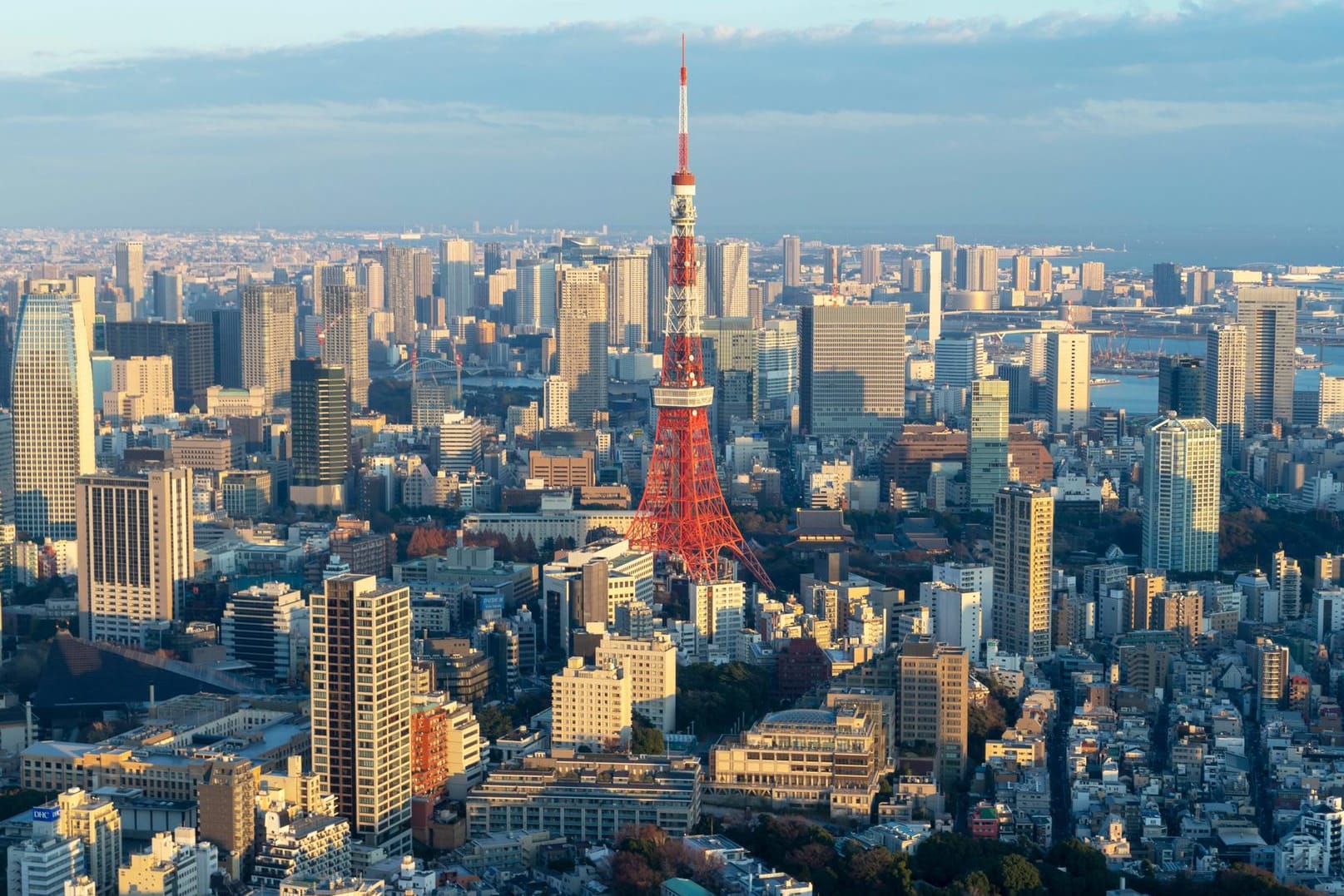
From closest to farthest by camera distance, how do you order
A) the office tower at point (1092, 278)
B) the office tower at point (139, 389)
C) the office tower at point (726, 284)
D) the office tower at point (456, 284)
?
1. the office tower at point (139, 389)
2. the office tower at point (726, 284)
3. the office tower at point (456, 284)
4. the office tower at point (1092, 278)

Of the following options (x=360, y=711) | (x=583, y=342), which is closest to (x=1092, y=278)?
(x=583, y=342)

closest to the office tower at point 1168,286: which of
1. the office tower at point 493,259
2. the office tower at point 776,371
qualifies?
the office tower at point 493,259

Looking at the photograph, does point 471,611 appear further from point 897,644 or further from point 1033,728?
point 1033,728

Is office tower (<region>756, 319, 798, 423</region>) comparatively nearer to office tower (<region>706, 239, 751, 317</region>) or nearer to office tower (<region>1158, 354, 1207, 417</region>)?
office tower (<region>706, 239, 751, 317</region>)

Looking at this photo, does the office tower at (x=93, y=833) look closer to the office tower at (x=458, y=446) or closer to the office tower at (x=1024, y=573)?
the office tower at (x=1024, y=573)

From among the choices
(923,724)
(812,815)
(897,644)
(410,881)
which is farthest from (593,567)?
(410,881)

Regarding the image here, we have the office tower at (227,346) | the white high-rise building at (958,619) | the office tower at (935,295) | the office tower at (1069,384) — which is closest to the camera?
the white high-rise building at (958,619)

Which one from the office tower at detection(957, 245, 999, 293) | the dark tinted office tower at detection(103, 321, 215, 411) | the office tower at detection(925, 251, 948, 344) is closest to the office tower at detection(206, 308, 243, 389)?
the dark tinted office tower at detection(103, 321, 215, 411)
